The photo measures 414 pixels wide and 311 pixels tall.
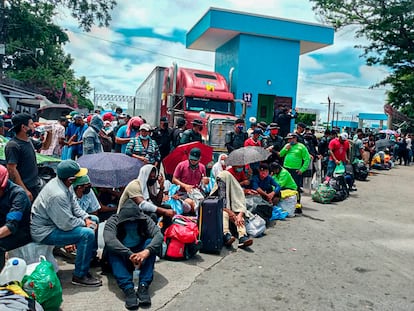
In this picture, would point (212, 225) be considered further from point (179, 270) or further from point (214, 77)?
point (214, 77)

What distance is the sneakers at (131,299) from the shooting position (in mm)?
4113

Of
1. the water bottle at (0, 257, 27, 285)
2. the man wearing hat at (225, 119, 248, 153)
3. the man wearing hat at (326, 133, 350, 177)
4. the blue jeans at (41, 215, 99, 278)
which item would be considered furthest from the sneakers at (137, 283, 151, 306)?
the man wearing hat at (326, 133, 350, 177)

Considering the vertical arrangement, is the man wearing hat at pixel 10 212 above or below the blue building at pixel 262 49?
below

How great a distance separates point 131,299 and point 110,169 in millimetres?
2199

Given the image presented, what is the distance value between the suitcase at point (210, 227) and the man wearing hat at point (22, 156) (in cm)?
244

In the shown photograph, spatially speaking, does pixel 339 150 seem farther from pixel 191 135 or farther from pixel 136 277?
pixel 136 277

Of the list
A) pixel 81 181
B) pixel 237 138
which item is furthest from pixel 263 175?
pixel 81 181

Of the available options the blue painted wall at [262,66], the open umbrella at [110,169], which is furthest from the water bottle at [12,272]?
the blue painted wall at [262,66]

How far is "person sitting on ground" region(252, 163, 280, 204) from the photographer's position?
26.2 feet

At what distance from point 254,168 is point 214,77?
704 centimetres

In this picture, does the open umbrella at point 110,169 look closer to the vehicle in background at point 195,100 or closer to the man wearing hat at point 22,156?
the man wearing hat at point 22,156

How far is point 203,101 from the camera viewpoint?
13.4 m

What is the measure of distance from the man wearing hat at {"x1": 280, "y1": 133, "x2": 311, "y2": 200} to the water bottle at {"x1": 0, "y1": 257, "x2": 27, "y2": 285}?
6671 mm

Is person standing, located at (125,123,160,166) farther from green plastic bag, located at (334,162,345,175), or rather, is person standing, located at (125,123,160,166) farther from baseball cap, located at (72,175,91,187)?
green plastic bag, located at (334,162,345,175)
